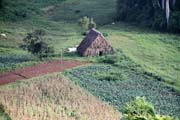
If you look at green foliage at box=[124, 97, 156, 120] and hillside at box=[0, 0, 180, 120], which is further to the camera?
hillside at box=[0, 0, 180, 120]

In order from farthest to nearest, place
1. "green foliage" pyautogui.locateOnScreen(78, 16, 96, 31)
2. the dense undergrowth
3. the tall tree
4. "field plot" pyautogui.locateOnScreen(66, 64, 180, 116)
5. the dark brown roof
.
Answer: "green foliage" pyautogui.locateOnScreen(78, 16, 96, 31) → the tall tree → the dark brown roof → the dense undergrowth → "field plot" pyautogui.locateOnScreen(66, 64, 180, 116)

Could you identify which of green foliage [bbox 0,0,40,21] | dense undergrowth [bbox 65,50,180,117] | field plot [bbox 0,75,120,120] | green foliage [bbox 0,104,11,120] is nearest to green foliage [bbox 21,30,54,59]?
dense undergrowth [bbox 65,50,180,117]

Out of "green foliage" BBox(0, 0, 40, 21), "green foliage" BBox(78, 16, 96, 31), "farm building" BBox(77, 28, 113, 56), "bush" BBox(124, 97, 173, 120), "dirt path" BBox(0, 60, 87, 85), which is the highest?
"green foliage" BBox(0, 0, 40, 21)

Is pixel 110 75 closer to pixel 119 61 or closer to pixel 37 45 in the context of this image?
pixel 119 61

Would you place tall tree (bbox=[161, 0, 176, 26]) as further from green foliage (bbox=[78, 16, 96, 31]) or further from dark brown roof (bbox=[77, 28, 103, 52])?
dark brown roof (bbox=[77, 28, 103, 52])

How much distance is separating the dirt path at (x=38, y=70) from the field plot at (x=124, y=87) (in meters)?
1.48

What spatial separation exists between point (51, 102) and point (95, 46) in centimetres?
1097

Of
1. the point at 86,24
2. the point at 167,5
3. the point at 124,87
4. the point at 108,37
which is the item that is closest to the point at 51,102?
the point at 124,87

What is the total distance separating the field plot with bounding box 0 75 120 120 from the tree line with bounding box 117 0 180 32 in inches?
773

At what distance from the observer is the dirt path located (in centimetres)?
3459

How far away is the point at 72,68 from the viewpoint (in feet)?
121

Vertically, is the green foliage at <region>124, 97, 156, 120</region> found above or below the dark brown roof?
below

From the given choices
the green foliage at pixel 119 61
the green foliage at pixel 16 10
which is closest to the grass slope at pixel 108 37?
the green foliage at pixel 119 61

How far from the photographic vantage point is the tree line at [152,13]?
4956 centimetres
